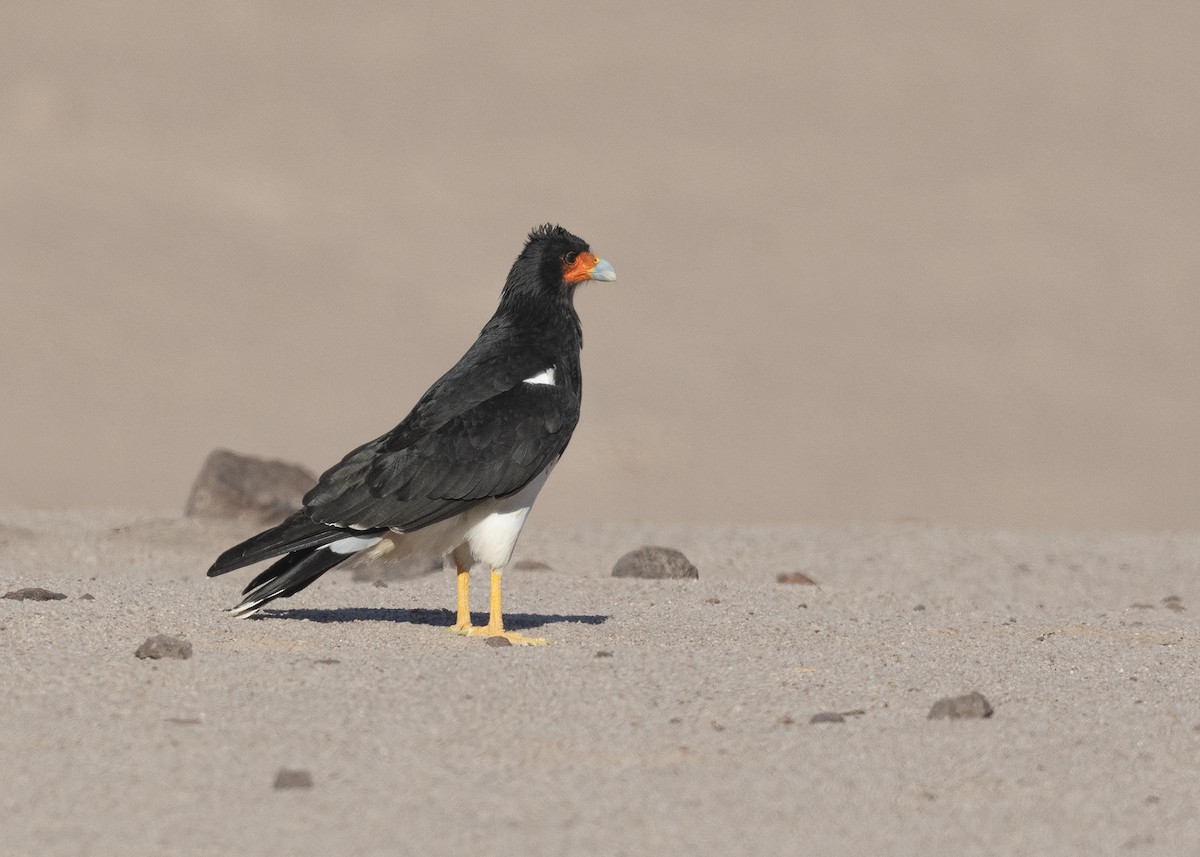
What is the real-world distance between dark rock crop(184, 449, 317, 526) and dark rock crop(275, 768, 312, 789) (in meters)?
10.9

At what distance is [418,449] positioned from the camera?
9.40 meters

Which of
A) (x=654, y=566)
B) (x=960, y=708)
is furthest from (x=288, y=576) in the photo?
(x=654, y=566)

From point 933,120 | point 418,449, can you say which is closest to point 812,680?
point 418,449

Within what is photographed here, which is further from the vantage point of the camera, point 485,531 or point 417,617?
point 417,617

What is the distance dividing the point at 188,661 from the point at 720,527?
1122 cm

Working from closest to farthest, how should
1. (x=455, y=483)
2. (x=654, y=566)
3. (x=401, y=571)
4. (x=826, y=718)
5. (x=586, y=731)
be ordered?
(x=586, y=731)
(x=826, y=718)
(x=455, y=483)
(x=654, y=566)
(x=401, y=571)

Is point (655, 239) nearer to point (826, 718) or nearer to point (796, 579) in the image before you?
point (796, 579)

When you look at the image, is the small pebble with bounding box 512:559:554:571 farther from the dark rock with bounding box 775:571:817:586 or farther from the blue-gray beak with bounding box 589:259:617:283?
the blue-gray beak with bounding box 589:259:617:283

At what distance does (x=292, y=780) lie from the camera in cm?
591

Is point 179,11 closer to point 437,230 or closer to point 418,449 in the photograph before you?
point 437,230

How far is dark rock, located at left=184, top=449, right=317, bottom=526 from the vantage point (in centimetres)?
1678

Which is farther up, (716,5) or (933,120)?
(716,5)

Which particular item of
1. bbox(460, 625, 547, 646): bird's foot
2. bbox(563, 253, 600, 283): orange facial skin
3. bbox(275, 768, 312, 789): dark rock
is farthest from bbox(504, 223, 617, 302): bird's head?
bbox(275, 768, 312, 789): dark rock

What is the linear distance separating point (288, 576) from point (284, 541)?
171 mm
